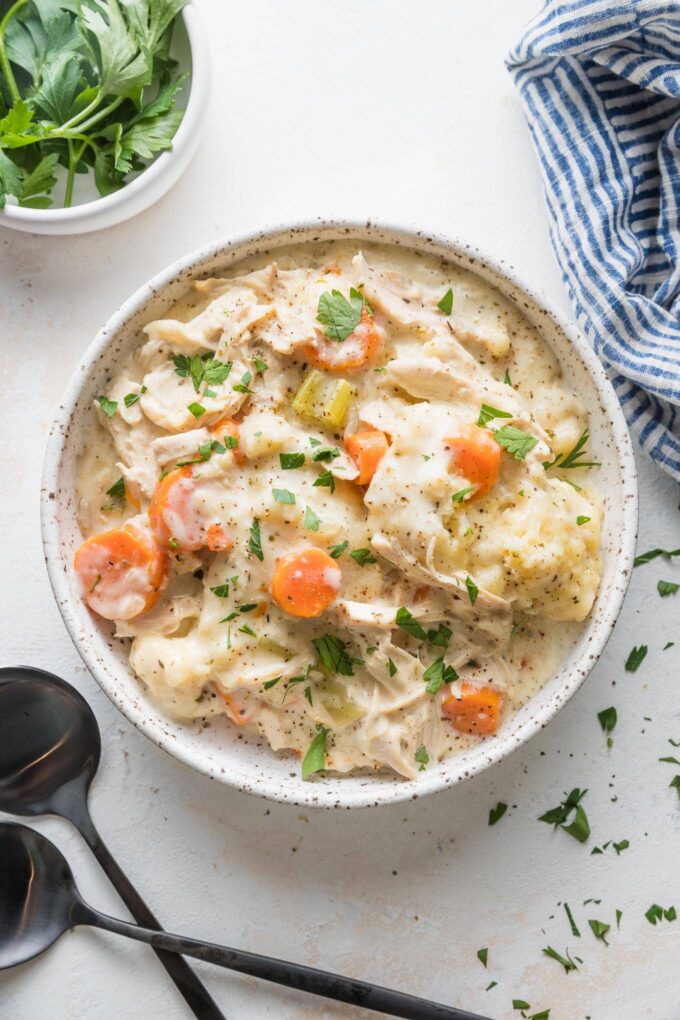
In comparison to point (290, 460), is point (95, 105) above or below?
above

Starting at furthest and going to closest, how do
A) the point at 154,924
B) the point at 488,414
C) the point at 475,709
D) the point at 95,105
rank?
the point at 154,924, the point at 95,105, the point at 475,709, the point at 488,414

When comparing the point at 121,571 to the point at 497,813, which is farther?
the point at 497,813

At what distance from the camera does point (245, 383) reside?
2816 millimetres

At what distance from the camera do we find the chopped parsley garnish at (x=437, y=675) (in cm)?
282

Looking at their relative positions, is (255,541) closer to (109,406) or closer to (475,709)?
(109,406)

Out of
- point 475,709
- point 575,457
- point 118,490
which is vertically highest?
point 118,490

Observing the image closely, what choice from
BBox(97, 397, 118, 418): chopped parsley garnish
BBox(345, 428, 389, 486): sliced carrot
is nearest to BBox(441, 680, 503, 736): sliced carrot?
BBox(345, 428, 389, 486): sliced carrot

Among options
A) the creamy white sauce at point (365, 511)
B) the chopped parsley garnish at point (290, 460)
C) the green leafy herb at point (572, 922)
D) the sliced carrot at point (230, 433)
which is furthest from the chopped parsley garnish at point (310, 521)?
the green leafy herb at point (572, 922)

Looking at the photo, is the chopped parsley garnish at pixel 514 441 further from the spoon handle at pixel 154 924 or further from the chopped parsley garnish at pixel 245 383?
the spoon handle at pixel 154 924

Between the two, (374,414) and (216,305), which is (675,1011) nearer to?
(374,414)

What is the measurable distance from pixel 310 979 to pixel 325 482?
5.29 feet

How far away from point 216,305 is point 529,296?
93 centimetres

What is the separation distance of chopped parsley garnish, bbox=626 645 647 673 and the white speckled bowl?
48cm

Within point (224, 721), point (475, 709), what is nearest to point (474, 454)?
point (475, 709)
